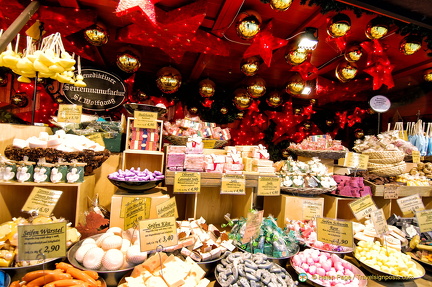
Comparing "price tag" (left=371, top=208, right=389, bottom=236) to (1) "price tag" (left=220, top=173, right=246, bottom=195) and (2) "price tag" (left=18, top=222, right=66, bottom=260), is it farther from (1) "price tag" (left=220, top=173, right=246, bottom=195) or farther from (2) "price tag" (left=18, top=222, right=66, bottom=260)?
(2) "price tag" (left=18, top=222, right=66, bottom=260)

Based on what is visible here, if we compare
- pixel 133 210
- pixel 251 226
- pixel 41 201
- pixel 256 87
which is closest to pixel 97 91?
pixel 256 87

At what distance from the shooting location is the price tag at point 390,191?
236 cm

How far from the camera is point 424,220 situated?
1877mm

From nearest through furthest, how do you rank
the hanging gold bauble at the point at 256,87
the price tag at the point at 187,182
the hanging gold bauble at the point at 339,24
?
the price tag at the point at 187,182 < the hanging gold bauble at the point at 339,24 < the hanging gold bauble at the point at 256,87

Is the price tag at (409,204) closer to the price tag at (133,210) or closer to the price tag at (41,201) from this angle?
the price tag at (133,210)

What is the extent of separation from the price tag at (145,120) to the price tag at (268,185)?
106 cm

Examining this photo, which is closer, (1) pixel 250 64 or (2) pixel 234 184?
(2) pixel 234 184

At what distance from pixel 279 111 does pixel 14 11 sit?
230 inches

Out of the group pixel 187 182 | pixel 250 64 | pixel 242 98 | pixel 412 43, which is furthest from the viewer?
pixel 242 98

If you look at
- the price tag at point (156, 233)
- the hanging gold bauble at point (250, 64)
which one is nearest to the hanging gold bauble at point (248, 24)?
the hanging gold bauble at point (250, 64)

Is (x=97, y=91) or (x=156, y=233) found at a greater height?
(x=97, y=91)

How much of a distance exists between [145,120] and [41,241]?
123cm

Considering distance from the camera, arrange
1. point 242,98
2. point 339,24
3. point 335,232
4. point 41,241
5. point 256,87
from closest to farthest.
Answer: point 41,241, point 335,232, point 339,24, point 256,87, point 242,98

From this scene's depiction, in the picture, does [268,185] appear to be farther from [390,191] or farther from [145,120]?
[390,191]
